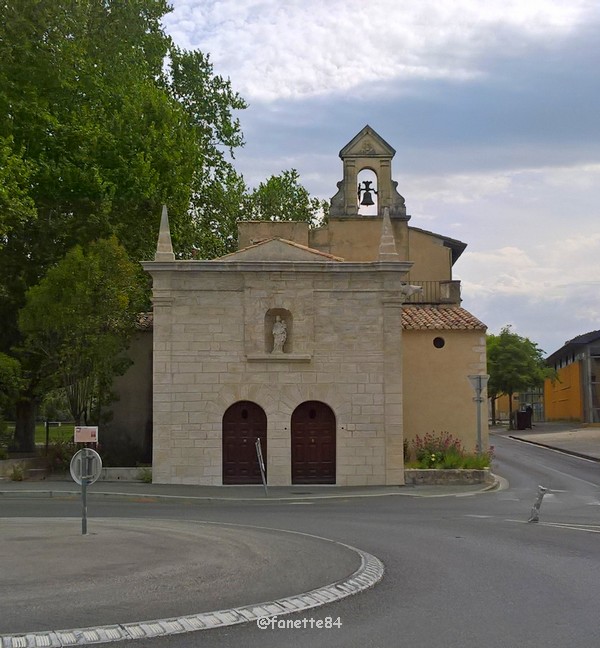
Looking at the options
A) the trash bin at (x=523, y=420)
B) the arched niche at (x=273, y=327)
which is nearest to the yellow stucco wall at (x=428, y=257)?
the arched niche at (x=273, y=327)

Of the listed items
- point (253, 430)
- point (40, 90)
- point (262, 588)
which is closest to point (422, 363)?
point (253, 430)

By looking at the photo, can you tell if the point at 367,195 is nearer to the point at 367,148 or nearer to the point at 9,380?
A: the point at 367,148

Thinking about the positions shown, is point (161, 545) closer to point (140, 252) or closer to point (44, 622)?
point (44, 622)

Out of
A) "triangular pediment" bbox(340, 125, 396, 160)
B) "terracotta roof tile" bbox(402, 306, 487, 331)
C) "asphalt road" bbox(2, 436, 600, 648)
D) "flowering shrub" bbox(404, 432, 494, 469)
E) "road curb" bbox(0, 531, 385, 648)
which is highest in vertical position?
"triangular pediment" bbox(340, 125, 396, 160)

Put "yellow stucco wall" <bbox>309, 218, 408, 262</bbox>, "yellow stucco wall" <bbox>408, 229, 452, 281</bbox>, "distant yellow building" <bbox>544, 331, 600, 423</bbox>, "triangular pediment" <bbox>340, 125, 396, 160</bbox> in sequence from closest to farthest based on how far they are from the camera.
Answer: "triangular pediment" <bbox>340, 125, 396, 160</bbox>, "yellow stucco wall" <bbox>309, 218, 408, 262</bbox>, "yellow stucco wall" <bbox>408, 229, 452, 281</bbox>, "distant yellow building" <bbox>544, 331, 600, 423</bbox>

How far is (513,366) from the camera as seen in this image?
230ft

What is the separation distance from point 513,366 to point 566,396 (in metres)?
13.0

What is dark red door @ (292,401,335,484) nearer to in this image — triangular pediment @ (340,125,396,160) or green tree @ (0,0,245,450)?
green tree @ (0,0,245,450)

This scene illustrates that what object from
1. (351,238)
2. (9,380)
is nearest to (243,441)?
(9,380)

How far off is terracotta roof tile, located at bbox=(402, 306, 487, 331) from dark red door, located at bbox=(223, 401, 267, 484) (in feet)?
23.8

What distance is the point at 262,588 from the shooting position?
8.66 meters

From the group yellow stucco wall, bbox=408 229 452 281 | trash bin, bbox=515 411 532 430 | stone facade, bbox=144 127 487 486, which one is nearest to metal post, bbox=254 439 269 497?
stone facade, bbox=144 127 487 486

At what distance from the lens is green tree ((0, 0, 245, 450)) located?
28.0 meters

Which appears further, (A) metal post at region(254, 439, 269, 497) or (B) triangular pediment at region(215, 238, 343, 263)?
(B) triangular pediment at region(215, 238, 343, 263)
